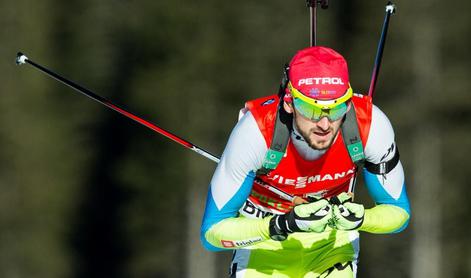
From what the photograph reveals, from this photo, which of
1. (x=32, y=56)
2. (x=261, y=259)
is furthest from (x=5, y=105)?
(x=261, y=259)

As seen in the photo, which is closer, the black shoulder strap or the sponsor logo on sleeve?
the black shoulder strap

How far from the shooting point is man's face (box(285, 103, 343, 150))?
7.41 m

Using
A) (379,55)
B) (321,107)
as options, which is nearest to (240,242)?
(321,107)

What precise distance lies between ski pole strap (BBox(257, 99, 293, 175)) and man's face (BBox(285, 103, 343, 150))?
0.35ft

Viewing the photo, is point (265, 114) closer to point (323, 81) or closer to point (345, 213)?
point (323, 81)

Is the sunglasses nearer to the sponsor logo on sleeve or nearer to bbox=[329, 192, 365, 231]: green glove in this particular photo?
bbox=[329, 192, 365, 231]: green glove

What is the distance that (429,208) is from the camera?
2477 centimetres

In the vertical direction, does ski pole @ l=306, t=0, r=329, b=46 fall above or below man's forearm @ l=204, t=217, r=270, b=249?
above

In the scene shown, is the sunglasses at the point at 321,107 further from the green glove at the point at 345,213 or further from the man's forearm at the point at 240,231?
the man's forearm at the point at 240,231

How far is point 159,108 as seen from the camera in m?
27.2

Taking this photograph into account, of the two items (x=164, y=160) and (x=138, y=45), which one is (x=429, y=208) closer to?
(x=164, y=160)

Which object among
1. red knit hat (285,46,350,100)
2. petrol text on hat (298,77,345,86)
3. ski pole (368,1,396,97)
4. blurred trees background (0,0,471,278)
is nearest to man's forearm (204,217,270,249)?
red knit hat (285,46,350,100)

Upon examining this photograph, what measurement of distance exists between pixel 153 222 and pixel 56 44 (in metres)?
5.06

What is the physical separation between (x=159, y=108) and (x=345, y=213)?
19888 mm
